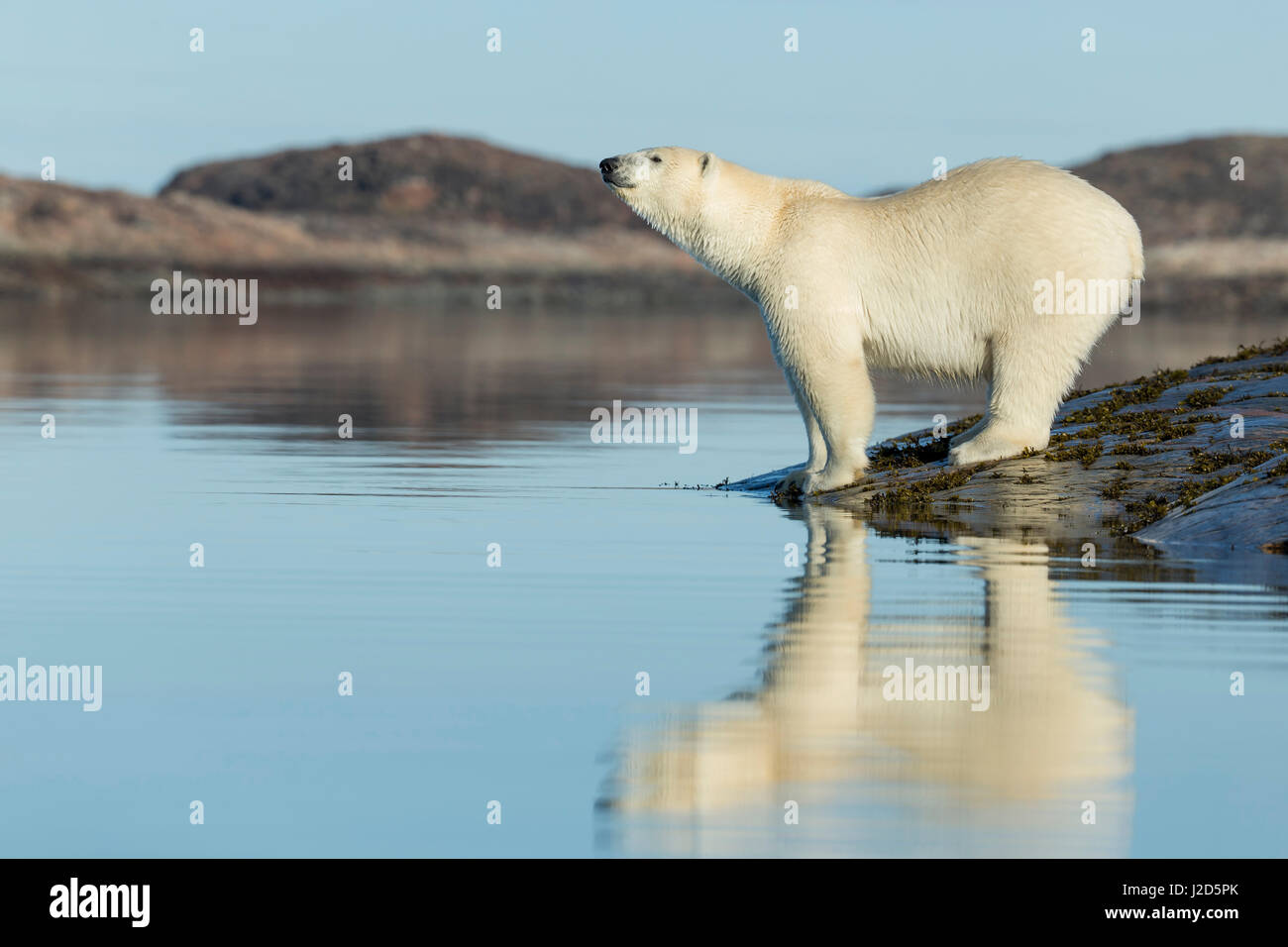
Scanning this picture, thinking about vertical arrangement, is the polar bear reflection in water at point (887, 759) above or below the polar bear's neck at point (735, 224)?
below

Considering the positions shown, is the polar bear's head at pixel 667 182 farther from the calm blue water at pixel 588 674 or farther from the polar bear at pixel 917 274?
the calm blue water at pixel 588 674

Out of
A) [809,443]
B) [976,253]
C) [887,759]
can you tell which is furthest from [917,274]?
[887,759]

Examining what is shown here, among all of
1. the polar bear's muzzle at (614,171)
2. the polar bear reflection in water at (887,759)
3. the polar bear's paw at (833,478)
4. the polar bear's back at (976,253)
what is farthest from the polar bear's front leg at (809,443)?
the polar bear reflection in water at (887,759)

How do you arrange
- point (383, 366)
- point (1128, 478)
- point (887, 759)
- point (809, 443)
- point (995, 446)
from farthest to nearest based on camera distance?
point (383, 366) < point (809, 443) < point (995, 446) < point (1128, 478) < point (887, 759)

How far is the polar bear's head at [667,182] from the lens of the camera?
16297 millimetres

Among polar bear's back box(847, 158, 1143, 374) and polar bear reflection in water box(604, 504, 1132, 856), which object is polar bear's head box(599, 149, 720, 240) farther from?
polar bear reflection in water box(604, 504, 1132, 856)

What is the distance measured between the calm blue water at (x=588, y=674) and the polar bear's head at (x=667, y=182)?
8.06ft

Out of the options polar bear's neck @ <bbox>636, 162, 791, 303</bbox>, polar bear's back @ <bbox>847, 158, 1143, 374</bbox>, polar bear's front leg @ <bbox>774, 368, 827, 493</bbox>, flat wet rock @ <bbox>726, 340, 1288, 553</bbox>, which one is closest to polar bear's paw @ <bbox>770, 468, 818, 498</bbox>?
polar bear's front leg @ <bbox>774, 368, 827, 493</bbox>

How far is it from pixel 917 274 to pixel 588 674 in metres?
7.80

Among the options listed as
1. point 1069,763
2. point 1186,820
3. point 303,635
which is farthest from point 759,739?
point 303,635

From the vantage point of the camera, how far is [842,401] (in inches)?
635

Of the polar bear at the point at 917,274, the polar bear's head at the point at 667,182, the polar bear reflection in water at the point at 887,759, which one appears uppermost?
the polar bear's head at the point at 667,182

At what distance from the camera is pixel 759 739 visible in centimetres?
787

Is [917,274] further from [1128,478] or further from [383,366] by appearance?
[383,366]
